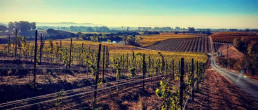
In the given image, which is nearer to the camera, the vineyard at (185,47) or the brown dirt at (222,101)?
the brown dirt at (222,101)

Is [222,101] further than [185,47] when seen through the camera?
No

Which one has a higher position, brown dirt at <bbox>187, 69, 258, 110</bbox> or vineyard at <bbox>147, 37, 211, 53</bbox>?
vineyard at <bbox>147, 37, 211, 53</bbox>

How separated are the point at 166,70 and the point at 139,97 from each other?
1635 centimetres

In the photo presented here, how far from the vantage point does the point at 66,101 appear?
62.7ft

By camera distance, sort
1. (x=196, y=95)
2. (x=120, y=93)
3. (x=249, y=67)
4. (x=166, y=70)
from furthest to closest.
Result: (x=249, y=67), (x=166, y=70), (x=196, y=95), (x=120, y=93)

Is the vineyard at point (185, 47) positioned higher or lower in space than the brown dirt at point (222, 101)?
higher

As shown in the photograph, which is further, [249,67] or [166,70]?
[249,67]

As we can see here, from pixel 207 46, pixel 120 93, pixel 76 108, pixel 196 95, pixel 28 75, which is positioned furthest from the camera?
pixel 207 46

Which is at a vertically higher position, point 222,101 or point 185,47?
point 185,47

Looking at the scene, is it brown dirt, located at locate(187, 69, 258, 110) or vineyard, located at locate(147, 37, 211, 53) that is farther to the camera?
vineyard, located at locate(147, 37, 211, 53)

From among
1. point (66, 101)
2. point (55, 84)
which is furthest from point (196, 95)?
point (55, 84)

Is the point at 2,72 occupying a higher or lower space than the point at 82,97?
higher

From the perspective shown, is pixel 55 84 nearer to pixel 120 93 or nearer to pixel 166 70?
pixel 120 93

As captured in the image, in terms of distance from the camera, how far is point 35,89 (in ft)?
69.6
